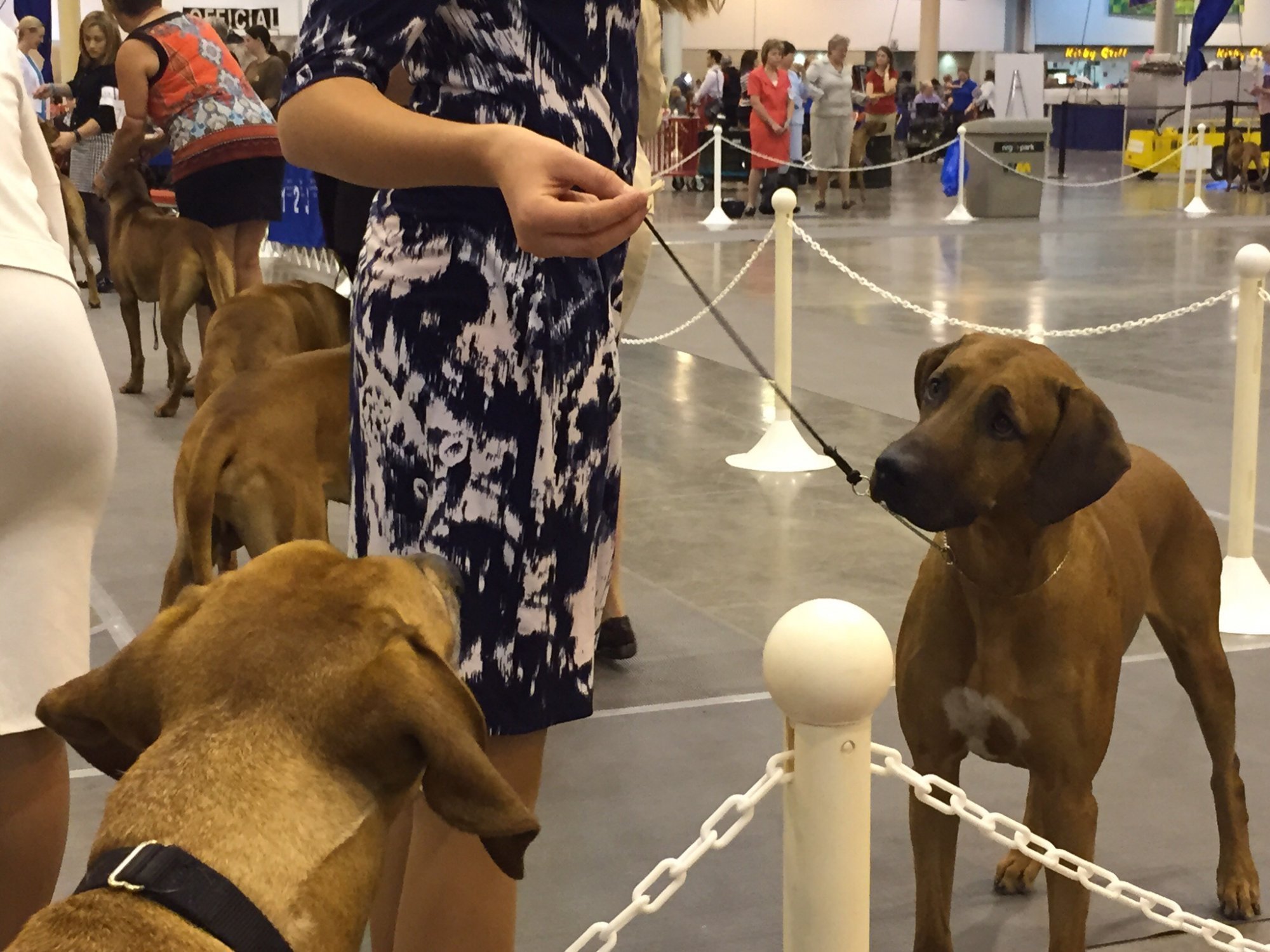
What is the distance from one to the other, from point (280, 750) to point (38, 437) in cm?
68

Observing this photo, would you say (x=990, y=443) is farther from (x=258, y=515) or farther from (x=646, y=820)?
(x=258, y=515)

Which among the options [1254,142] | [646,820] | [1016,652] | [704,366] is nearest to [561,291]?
[1016,652]

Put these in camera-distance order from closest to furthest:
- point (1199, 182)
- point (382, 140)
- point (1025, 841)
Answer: point (382, 140)
point (1025, 841)
point (1199, 182)

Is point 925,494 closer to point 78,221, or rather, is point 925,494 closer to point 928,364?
point 928,364

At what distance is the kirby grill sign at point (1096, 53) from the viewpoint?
46.9 metres

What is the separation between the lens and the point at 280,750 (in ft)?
5.08

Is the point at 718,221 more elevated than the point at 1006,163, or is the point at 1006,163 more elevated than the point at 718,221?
the point at 1006,163

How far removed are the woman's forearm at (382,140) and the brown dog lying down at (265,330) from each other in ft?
11.6

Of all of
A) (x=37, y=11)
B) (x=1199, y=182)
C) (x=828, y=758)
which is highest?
(x=37, y=11)

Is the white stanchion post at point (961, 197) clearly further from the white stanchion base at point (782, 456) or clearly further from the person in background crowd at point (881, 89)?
the white stanchion base at point (782, 456)

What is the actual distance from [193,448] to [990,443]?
2421 mm

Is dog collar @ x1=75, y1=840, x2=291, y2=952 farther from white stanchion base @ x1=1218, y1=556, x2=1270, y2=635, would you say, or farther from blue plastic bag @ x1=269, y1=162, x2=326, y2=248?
blue plastic bag @ x1=269, y1=162, x2=326, y2=248

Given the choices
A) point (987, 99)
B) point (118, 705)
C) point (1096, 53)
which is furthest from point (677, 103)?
point (1096, 53)

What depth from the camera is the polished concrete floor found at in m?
3.21
